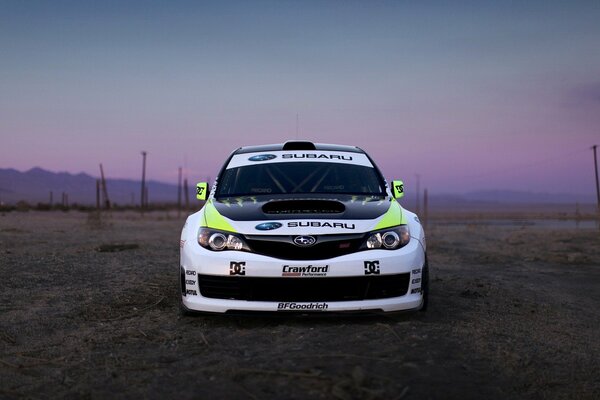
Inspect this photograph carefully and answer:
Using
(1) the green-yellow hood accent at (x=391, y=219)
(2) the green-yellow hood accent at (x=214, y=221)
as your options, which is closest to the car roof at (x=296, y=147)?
(2) the green-yellow hood accent at (x=214, y=221)

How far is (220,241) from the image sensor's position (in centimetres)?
523

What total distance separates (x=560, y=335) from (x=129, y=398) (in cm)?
407

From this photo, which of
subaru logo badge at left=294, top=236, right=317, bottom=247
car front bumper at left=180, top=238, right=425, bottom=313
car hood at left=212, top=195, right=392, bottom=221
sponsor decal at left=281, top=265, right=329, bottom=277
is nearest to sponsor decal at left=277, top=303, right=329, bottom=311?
car front bumper at left=180, top=238, right=425, bottom=313

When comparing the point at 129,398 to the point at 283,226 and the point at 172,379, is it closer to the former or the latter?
the point at 172,379

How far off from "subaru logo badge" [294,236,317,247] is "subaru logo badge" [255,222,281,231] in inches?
8.9

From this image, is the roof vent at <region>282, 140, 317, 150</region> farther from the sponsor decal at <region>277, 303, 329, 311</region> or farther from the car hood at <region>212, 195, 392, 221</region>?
the sponsor decal at <region>277, 303, 329, 311</region>

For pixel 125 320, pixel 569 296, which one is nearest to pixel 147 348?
pixel 125 320

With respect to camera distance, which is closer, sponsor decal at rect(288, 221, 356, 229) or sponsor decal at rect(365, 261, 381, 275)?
sponsor decal at rect(365, 261, 381, 275)

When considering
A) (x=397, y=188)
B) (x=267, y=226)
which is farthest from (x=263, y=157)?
(x=267, y=226)

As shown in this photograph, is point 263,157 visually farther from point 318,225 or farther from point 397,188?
point 318,225

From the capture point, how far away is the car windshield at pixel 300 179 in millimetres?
6719

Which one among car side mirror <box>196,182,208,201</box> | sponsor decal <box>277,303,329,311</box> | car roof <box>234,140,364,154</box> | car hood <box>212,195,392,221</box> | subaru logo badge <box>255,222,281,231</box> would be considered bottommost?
sponsor decal <box>277,303,329,311</box>

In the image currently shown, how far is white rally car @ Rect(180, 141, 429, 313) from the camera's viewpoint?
499 cm

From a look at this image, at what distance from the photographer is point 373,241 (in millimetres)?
5168
